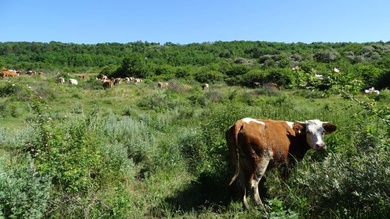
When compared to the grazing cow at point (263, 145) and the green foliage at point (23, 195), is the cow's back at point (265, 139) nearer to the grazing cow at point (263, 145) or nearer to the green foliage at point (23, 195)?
the grazing cow at point (263, 145)

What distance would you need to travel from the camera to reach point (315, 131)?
548cm

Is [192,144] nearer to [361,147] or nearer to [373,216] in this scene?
[361,147]

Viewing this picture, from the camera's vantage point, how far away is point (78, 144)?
5.59 m

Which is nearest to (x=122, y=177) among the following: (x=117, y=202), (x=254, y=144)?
(x=117, y=202)

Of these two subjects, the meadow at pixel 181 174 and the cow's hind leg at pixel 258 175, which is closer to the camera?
the meadow at pixel 181 174

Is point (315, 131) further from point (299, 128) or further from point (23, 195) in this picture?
point (23, 195)

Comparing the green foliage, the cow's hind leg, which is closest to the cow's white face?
the cow's hind leg

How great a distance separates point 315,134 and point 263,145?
0.92m

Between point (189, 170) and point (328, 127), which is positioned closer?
point (328, 127)

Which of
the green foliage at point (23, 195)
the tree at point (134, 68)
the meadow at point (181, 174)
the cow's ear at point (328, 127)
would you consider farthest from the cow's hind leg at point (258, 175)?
the tree at point (134, 68)

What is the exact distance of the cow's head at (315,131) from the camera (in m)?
5.41

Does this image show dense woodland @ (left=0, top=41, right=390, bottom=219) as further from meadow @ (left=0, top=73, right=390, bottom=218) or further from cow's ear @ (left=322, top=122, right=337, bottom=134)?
cow's ear @ (left=322, top=122, right=337, bottom=134)

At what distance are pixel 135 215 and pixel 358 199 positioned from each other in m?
2.74

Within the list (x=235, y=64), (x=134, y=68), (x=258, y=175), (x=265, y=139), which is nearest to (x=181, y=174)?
(x=258, y=175)
